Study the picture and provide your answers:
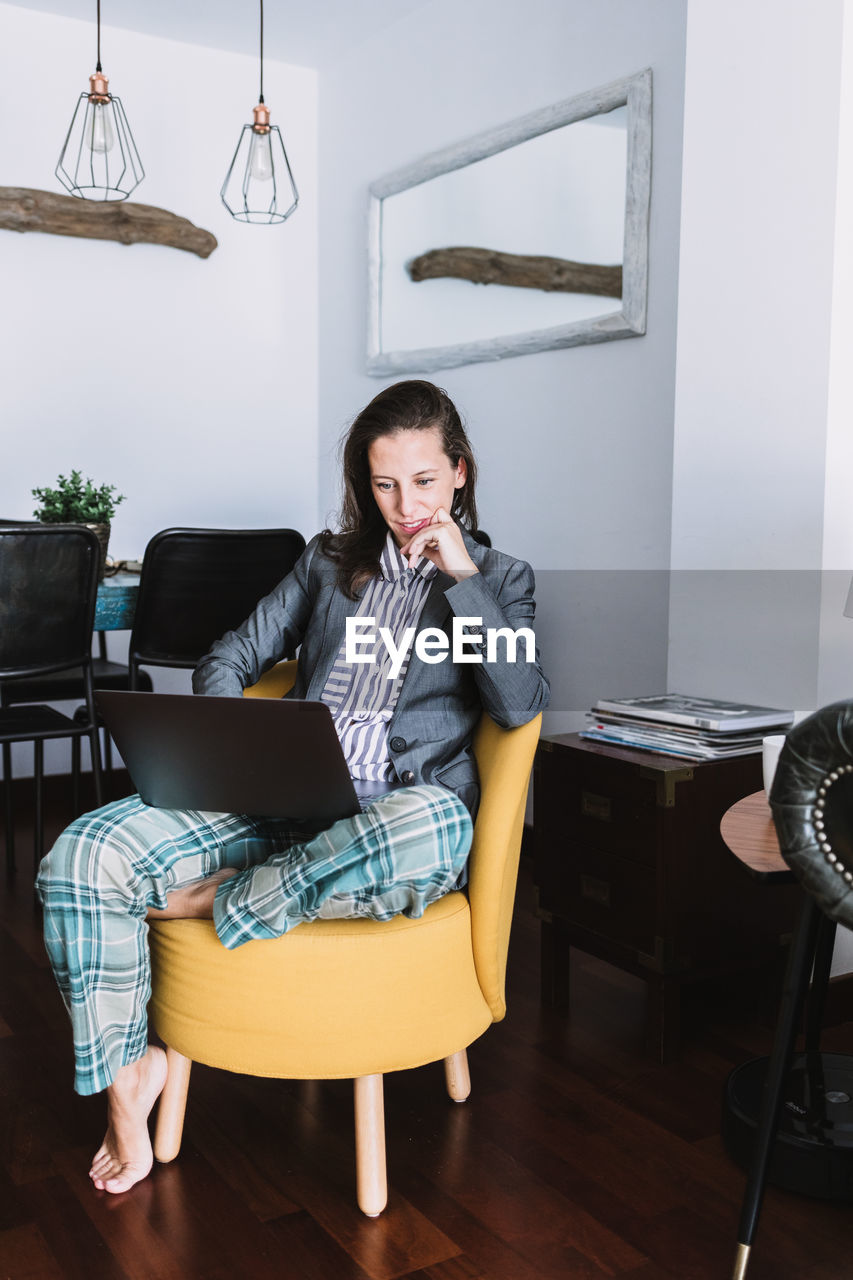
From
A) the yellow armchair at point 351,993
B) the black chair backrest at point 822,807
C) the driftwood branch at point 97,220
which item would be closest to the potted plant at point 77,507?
the driftwood branch at point 97,220

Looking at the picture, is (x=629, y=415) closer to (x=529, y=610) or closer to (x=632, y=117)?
(x=632, y=117)

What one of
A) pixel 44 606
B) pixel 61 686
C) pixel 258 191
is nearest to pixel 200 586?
pixel 44 606

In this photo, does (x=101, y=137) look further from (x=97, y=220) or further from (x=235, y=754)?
(x=235, y=754)

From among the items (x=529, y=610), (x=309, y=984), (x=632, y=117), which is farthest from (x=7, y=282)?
(x=309, y=984)

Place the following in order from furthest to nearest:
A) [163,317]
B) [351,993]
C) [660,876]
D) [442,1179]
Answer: [163,317], [660,876], [442,1179], [351,993]

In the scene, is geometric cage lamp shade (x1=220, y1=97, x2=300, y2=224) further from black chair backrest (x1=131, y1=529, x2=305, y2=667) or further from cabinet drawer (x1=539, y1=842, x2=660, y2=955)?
cabinet drawer (x1=539, y1=842, x2=660, y2=955)

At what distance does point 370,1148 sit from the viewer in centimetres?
155

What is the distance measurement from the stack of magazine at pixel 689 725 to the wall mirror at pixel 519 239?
1046mm

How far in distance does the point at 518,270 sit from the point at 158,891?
2.15 metres

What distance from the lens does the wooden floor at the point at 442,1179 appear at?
146 centimetres

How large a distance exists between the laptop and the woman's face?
0.44m

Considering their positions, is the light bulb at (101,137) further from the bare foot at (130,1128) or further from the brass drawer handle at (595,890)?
the bare foot at (130,1128)

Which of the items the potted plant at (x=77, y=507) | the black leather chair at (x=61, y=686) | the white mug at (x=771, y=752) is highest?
the potted plant at (x=77, y=507)

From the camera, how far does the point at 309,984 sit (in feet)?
5.04
